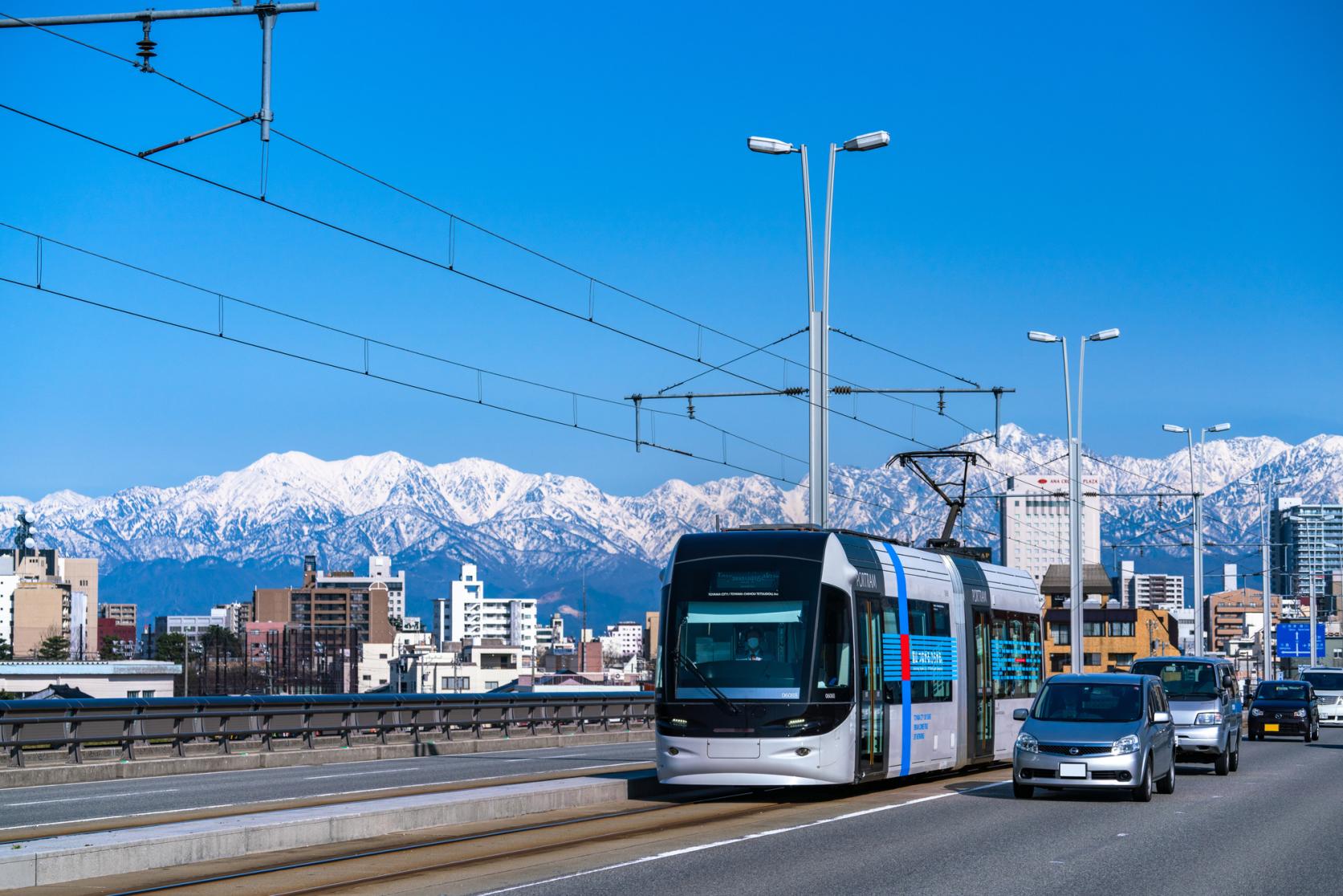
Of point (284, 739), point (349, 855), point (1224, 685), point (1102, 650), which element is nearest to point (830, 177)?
point (1224, 685)

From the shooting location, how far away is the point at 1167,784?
23.3m

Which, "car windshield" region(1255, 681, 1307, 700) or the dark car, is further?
"car windshield" region(1255, 681, 1307, 700)

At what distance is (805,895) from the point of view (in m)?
12.8

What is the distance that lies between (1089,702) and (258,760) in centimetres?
1595

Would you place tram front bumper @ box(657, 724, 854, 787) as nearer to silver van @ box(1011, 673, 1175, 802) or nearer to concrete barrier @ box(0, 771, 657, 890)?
concrete barrier @ box(0, 771, 657, 890)

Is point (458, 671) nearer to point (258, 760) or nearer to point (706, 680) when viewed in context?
point (258, 760)

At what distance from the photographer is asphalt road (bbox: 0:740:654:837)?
21062 millimetres

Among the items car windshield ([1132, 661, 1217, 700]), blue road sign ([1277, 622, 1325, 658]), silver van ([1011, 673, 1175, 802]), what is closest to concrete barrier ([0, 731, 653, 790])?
car windshield ([1132, 661, 1217, 700])

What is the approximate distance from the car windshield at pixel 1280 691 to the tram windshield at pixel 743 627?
2860 cm

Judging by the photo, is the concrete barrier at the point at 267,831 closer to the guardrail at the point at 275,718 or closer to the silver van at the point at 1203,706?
the guardrail at the point at 275,718

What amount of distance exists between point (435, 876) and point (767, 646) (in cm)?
818

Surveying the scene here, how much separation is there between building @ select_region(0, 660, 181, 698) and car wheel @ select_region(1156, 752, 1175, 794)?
78285 millimetres

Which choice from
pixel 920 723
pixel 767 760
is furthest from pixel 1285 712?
pixel 767 760

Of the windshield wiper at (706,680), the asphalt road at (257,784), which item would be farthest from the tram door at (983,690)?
the windshield wiper at (706,680)
